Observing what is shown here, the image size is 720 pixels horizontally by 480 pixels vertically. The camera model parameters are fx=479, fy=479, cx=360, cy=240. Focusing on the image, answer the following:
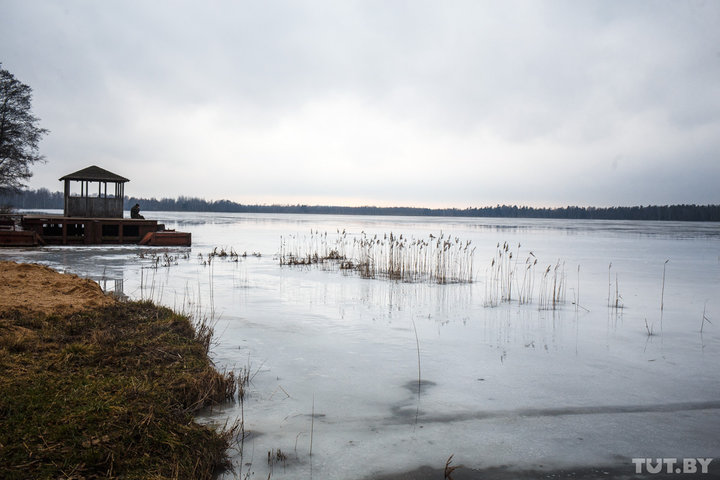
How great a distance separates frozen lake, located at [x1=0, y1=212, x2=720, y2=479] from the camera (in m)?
3.58

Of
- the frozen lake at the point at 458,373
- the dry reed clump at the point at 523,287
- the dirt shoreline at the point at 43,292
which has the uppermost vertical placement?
the dirt shoreline at the point at 43,292

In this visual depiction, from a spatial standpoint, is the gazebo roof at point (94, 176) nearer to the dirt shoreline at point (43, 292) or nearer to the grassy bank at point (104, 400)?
the dirt shoreline at point (43, 292)

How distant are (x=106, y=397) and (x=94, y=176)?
22.5 meters

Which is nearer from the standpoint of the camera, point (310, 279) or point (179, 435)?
point (179, 435)

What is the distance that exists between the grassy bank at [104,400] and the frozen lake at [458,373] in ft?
1.10

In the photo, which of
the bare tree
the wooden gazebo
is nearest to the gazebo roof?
the wooden gazebo

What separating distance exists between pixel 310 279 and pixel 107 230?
15.8 meters

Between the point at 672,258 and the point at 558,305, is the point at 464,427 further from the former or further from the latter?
the point at 672,258

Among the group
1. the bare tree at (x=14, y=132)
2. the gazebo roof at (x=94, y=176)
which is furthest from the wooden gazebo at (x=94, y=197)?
the bare tree at (x=14, y=132)

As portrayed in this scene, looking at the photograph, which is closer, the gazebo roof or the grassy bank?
the grassy bank

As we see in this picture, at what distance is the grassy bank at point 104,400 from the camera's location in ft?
9.67

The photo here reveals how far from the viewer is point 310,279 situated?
42.5 ft

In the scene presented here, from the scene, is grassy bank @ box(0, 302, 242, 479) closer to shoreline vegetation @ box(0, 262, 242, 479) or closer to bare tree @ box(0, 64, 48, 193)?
shoreline vegetation @ box(0, 262, 242, 479)

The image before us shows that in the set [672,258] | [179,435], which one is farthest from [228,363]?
[672,258]
